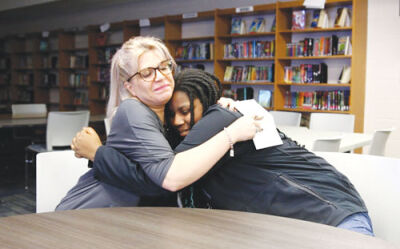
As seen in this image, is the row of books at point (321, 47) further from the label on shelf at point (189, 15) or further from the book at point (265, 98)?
the label on shelf at point (189, 15)

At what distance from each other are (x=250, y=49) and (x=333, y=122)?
241 centimetres

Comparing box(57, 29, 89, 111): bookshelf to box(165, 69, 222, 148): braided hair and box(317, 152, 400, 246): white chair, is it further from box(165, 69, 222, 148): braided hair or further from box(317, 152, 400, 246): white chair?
box(317, 152, 400, 246): white chair

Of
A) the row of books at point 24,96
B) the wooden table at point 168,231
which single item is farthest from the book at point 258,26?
the row of books at point 24,96

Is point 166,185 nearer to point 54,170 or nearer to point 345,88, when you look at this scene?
point 54,170

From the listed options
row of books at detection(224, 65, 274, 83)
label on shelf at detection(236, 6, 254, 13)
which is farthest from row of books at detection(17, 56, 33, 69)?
label on shelf at detection(236, 6, 254, 13)

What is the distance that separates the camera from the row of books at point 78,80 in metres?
8.56

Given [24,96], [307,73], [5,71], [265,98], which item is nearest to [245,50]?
[265,98]

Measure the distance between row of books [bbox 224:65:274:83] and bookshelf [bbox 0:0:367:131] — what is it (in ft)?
0.15

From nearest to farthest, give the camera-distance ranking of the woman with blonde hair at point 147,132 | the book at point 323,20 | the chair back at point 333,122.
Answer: the woman with blonde hair at point 147,132
the chair back at point 333,122
the book at point 323,20

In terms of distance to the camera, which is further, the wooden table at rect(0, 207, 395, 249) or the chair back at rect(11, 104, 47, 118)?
the chair back at rect(11, 104, 47, 118)

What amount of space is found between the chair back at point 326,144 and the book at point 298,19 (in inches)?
137

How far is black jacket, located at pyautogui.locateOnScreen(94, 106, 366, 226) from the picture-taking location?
1.29 m

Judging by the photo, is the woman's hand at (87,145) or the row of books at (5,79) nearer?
the woman's hand at (87,145)

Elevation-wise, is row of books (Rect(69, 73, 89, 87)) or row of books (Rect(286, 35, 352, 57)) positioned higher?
row of books (Rect(286, 35, 352, 57))
